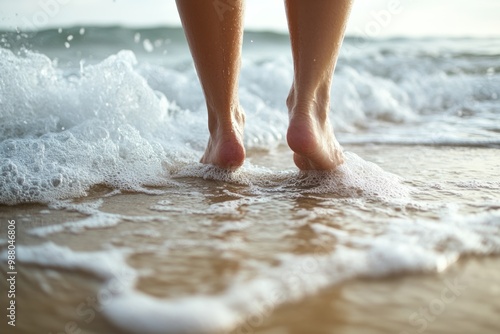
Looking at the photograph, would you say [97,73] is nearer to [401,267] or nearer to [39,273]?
[39,273]

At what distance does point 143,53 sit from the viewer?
6398mm

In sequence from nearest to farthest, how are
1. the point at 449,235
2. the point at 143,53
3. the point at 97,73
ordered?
the point at 449,235 < the point at 97,73 < the point at 143,53

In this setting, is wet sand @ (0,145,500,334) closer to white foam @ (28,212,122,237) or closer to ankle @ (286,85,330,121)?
white foam @ (28,212,122,237)

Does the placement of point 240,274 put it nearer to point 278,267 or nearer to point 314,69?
point 278,267

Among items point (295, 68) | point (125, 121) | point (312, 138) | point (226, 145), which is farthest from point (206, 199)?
point (125, 121)

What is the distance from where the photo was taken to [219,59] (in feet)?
5.19

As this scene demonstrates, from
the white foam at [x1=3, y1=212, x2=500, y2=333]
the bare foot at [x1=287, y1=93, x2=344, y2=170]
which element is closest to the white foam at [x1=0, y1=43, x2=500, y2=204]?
the bare foot at [x1=287, y1=93, x2=344, y2=170]

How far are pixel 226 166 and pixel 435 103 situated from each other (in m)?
2.76

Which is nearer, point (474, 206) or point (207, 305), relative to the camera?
point (207, 305)

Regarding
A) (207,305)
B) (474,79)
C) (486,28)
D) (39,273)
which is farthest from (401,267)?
(486,28)

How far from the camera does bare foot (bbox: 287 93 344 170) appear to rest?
4.82ft

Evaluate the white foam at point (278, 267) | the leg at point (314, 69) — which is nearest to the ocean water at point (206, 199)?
the white foam at point (278, 267)

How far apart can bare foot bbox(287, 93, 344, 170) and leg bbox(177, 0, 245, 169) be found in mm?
189

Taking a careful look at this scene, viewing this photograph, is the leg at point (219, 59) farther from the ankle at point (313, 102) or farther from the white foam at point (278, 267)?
the white foam at point (278, 267)
